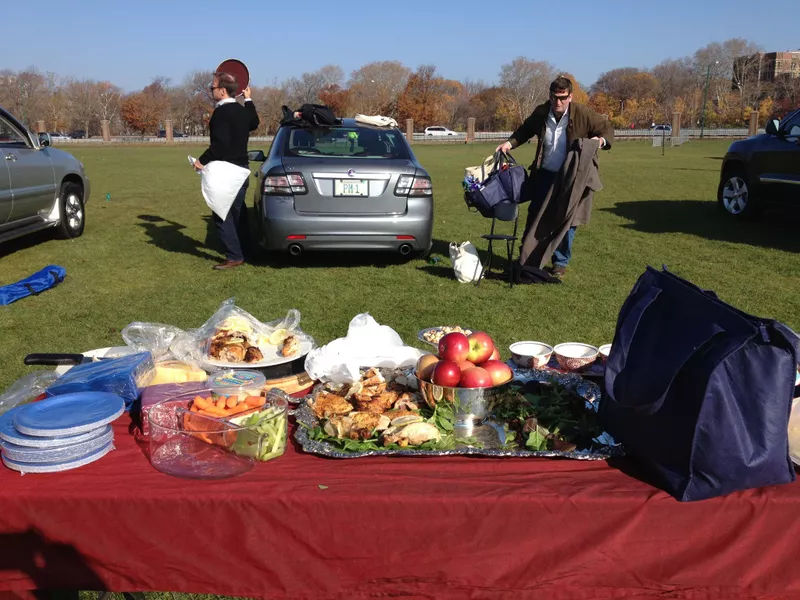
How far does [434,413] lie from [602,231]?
30.9 ft

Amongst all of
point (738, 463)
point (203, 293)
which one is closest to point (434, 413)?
point (738, 463)

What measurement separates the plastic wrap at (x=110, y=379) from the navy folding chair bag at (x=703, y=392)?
5.51 feet

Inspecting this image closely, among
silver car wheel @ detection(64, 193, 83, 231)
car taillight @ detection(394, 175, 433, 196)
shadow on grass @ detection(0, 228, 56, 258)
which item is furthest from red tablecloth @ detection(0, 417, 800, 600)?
silver car wheel @ detection(64, 193, 83, 231)

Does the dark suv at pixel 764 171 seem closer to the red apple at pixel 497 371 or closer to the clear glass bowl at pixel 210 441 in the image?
the red apple at pixel 497 371

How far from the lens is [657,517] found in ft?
6.47

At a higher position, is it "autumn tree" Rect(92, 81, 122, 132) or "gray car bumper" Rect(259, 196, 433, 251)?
"autumn tree" Rect(92, 81, 122, 132)

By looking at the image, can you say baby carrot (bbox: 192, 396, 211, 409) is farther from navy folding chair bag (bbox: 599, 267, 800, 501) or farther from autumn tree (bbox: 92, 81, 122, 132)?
autumn tree (bbox: 92, 81, 122, 132)

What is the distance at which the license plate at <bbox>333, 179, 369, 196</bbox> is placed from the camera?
765cm

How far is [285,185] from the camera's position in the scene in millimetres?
7645

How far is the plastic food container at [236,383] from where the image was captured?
2.38 metres

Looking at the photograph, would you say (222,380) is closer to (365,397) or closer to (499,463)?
(365,397)

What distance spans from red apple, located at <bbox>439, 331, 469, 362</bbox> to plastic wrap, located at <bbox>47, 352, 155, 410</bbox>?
45.0 inches

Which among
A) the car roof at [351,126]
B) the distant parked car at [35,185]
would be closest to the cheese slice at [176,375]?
the car roof at [351,126]

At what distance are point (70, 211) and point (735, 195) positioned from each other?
10.9 m
